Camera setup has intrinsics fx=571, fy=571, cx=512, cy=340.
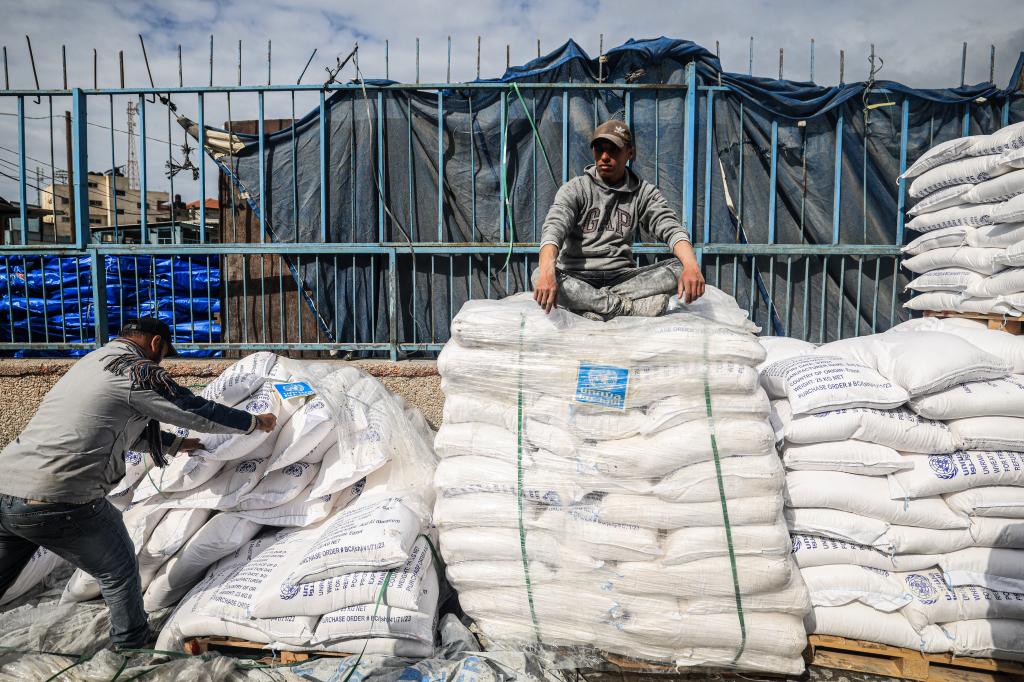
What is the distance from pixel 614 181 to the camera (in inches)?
114

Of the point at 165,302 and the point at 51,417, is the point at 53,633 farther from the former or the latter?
the point at 165,302

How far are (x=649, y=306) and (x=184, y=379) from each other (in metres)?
3.26

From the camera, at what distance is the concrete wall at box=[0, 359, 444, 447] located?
13.1 ft

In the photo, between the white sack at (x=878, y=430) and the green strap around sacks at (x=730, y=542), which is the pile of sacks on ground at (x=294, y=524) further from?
the white sack at (x=878, y=430)

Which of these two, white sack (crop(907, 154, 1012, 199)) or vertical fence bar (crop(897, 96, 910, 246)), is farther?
vertical fence bar (crop(897, 96, 910, 246))

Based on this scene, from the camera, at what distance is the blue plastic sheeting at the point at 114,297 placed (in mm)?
4422

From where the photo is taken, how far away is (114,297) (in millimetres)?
4641

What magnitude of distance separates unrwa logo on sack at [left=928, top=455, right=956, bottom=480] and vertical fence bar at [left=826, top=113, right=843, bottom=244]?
2.17 m

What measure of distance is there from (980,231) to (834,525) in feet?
7.61

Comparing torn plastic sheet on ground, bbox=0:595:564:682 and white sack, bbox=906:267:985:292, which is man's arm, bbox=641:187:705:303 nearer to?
torn plastic sheet on ground, bbox=0:595:564:682

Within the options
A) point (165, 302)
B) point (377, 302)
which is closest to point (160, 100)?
point (165, 302)

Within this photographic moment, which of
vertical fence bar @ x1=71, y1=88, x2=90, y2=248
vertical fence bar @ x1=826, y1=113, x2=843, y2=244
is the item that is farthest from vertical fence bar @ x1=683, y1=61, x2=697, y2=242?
vertical fence bar @ x1=71, y1=88, x2=90, y2=248

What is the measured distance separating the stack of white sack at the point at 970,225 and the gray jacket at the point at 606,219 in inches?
81.2

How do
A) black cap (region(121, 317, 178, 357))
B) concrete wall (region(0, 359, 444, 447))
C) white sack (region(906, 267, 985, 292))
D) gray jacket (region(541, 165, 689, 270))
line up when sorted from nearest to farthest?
black cap (region(121, 317, 178, 357)) → gray jacket (region(541, 165, 689, 270)) → white sack (region(906, 267, 985, 292)) → concrete wall (region(0, 359, 444, 447))
